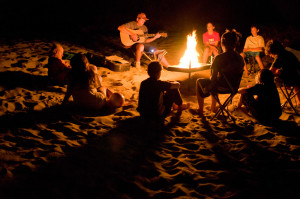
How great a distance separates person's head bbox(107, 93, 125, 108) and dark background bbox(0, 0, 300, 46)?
739 centimetres

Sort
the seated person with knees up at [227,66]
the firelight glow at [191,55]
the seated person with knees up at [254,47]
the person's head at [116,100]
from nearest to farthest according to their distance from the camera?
the seated person with knees up at [227,66] < the person's head at [116,100] < the firelight glow at [191,55] < the seated person with knees up at [254,47]

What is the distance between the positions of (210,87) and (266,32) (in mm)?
8166

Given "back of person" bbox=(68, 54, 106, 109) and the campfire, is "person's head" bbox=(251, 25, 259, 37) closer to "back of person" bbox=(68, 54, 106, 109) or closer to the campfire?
the campfire

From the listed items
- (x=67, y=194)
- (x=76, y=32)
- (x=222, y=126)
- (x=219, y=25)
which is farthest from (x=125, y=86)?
(x=219, y=25)

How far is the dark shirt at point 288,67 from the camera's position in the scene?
480 cm

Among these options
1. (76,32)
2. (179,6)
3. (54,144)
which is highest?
(179,6)

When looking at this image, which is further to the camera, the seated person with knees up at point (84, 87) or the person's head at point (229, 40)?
the seated person with knees up at point (84, 87)

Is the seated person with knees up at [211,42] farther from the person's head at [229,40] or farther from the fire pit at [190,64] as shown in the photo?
the person's head at [229,40]

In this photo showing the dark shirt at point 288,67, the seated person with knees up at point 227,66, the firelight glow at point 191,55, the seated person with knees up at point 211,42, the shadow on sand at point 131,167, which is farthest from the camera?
the seated person with knees up at point 211,42

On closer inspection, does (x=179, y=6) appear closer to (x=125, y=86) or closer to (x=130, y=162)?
(x=125, y=86)

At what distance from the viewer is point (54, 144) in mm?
3578

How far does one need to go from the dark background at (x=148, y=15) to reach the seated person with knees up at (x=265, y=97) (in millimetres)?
6720

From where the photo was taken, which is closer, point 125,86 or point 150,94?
point 150,94

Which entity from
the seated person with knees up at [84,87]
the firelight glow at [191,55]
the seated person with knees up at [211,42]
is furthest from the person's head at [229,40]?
the seated person with knees up at [211,42]
